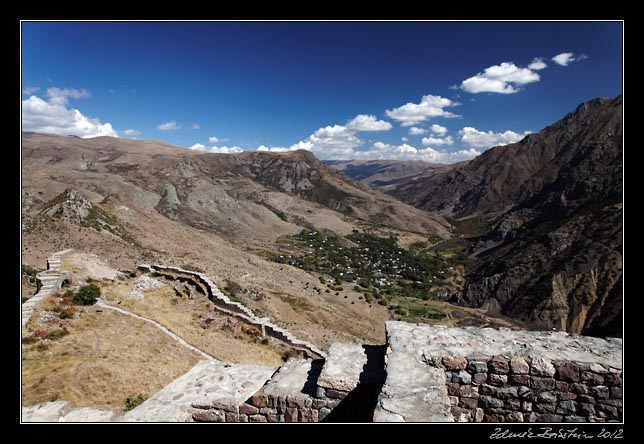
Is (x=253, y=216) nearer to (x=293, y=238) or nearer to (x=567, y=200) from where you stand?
(x=293, y=238)

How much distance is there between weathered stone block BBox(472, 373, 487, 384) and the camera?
5.95 m

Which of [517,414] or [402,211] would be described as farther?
[402,211]

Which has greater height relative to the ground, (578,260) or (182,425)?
(182,425)

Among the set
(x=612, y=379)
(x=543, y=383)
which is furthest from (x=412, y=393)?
(x=612, y=379)

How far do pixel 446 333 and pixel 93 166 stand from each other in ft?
634

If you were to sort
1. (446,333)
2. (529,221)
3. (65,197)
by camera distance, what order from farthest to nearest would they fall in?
(529,221), (65,197), (446,333)

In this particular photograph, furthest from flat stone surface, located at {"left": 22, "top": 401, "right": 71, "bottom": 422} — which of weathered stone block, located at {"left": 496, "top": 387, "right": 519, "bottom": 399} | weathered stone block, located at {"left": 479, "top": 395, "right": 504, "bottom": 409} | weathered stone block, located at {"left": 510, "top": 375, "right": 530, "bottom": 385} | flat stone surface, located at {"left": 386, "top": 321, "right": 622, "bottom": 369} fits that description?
weathered stone block, located at {"left": 510, "top": 375, "right": 530, "bottom": 385}

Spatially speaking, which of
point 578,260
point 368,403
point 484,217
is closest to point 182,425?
point 368,403

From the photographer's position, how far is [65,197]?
37.3 meters

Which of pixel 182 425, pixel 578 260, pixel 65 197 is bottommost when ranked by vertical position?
pixel 578 260

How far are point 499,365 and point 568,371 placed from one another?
3.67ft

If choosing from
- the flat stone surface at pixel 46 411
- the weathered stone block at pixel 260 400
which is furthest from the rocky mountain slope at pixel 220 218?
the weathered stone block at pixel 260 400

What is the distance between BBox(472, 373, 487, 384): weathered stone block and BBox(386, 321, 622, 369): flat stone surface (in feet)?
1.10

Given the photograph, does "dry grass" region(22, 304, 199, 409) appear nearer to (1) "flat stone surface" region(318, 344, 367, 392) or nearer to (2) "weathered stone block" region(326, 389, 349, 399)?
(1) "flat stone surface" region(318, 344, 367, 392)
